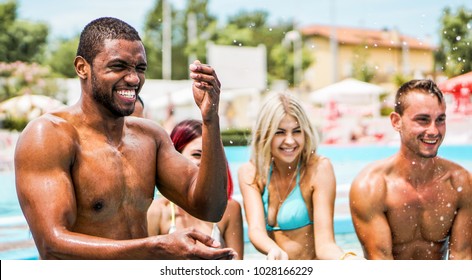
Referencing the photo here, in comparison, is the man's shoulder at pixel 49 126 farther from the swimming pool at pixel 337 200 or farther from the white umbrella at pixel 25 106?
the white umbrella at pixel 25 106

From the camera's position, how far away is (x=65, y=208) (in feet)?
7.18

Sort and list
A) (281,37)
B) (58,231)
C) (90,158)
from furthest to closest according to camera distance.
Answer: (281,37) < (90,158) < (58,231)

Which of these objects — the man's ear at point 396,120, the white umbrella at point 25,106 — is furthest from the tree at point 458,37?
the white umbrella at point 25,106

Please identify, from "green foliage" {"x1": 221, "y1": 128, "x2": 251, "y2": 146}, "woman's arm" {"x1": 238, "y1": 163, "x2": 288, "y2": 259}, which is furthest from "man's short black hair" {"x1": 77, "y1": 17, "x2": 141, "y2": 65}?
"green foliage" {"x1": 221, "y1": 128, "x2": 251, "y2": 146}

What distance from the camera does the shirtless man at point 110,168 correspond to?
2.13m

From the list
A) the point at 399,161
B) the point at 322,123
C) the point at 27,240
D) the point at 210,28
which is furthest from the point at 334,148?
the point at 210,28

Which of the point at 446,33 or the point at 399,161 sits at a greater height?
the point at 446,33

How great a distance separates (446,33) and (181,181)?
4.70 meters

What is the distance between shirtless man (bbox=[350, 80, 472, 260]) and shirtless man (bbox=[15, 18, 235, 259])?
1.63 m

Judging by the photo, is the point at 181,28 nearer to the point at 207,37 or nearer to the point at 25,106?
the point at 207,37

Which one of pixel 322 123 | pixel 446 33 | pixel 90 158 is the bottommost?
pixel 322 123

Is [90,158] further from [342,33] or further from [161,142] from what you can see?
[342,33]

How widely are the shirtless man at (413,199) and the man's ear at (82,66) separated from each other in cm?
201

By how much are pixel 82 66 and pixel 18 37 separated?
27575 millimetres
